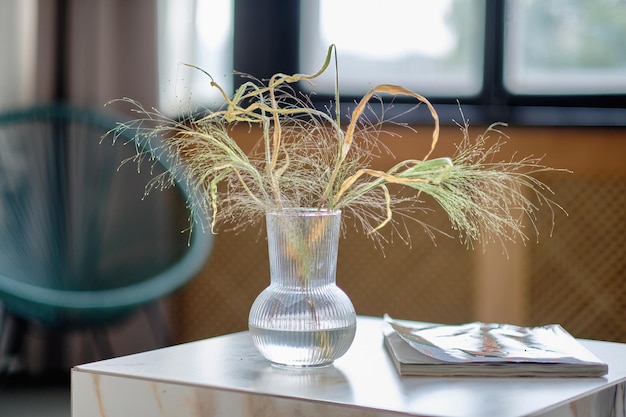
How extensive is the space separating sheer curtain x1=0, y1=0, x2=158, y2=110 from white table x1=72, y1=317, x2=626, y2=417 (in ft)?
6.32

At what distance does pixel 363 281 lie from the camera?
3.27 m

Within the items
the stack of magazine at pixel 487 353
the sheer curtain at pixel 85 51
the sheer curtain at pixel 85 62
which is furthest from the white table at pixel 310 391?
the sheer curtain at pixel 85 51

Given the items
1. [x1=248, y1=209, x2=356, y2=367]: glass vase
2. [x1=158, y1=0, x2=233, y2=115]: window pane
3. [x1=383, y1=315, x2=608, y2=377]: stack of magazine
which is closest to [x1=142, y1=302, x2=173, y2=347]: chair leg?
[x1=158, y1=0, x2=233, y2=115]: window pane

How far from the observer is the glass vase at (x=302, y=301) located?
1.45 metres

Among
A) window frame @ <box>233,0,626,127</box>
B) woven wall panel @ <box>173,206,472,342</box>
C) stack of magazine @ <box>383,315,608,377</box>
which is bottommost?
woven wall panel @ <box>173,206,472,342</box>

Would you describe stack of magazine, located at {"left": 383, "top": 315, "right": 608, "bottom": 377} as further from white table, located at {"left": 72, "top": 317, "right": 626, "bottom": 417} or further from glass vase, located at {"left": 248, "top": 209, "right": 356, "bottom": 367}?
glass vase, located at {"left": 248, "top": 209, "right": 356, "bottom": 367}

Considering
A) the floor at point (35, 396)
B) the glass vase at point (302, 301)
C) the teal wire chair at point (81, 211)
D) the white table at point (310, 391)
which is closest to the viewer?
the white table at point (310, 391)

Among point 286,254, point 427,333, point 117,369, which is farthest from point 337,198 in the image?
point 117,369

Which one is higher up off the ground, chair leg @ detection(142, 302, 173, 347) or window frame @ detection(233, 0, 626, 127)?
window frame @ detection(233, 0, 626, 127)

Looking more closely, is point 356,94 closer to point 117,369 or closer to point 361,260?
point 361,260

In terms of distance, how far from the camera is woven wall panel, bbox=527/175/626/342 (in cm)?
300

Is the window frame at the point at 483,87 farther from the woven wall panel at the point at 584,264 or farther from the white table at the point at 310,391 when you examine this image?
the white table at the point at 310,391

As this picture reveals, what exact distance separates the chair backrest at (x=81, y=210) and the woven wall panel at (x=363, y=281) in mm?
166

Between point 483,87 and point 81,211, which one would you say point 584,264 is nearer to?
point 483,87
